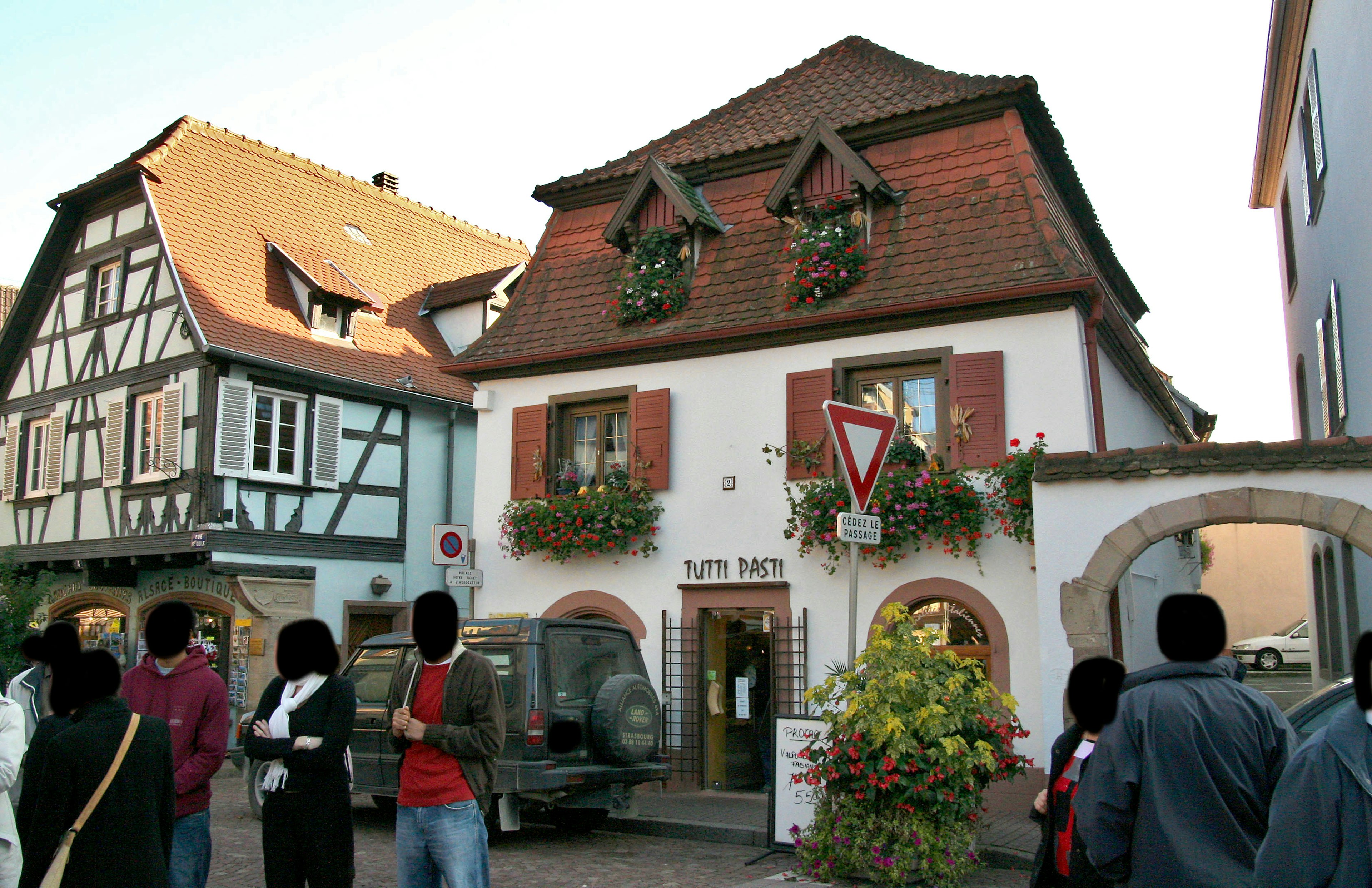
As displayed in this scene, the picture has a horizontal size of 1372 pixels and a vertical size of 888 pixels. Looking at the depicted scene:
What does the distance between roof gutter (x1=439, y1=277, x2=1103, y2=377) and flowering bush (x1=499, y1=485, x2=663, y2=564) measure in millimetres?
1761

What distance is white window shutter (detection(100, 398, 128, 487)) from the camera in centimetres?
1880

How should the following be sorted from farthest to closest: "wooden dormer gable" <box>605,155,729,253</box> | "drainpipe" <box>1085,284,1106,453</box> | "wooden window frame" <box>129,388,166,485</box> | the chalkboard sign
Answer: "wooden window frame" <box>129,388,166,485</box>
"wooden dormer gable" <box>605,155,729,253</box>
"drainpipe" <box>1085,284,1106,453</box>
the chalkboard sign

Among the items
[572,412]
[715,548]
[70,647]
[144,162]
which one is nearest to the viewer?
[70,647]

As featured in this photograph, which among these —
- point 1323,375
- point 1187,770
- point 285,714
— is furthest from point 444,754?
point 1323,375

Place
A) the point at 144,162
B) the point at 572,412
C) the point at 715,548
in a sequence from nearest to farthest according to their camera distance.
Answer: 1. the point at 715,548
2. the point at 572,412
3. the point at 144,162

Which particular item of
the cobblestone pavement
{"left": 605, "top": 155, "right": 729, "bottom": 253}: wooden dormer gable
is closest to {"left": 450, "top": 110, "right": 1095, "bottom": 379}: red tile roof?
{"left": 605, "top": 155, "right": 729, "bottom": 253}: wooden dormer gable

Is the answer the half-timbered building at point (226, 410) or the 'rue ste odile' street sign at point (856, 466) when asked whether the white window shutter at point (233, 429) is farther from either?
the 'rue ste odile' street sign at point (856, 466)

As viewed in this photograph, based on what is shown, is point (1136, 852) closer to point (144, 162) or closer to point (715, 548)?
point (715, 548)

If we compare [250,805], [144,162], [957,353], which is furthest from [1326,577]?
[144,162]

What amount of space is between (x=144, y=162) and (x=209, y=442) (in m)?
5.11

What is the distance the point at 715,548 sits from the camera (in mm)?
13617

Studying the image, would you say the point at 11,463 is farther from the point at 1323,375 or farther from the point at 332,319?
the point at 1323,375

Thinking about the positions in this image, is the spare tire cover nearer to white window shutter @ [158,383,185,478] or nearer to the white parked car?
white window shutter @ [158,383,185,478]

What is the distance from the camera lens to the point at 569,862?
9445 mm
